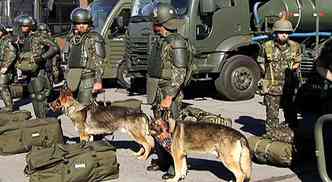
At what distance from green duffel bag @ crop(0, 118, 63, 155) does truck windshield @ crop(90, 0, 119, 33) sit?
690 cm

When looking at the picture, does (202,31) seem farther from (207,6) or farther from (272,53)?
(272,53)

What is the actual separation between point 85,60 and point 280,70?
2.55 metres

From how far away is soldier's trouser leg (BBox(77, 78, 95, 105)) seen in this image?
24.2 feet

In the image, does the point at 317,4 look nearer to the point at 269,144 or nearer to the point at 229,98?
the point at 229,98

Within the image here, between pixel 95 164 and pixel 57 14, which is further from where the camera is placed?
pixel 57 14

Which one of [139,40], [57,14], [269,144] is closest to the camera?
[269,144]

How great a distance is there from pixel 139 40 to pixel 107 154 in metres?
6.64

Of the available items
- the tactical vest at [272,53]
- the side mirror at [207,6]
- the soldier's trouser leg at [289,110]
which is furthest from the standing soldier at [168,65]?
the side mirror at [207,6]

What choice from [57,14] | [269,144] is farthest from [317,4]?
[57,14]

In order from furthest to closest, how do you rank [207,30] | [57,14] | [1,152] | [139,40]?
[57,14], [139,40], [207,30], [1,152]

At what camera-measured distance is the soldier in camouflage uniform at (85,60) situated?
7301mm

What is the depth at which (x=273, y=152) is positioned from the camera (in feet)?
22.8

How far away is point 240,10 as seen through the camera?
12.2 metres

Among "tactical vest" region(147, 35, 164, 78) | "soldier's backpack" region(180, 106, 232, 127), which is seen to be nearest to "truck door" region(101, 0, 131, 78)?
→ "soldier's backpack" region(180, 106, 232, 127)
